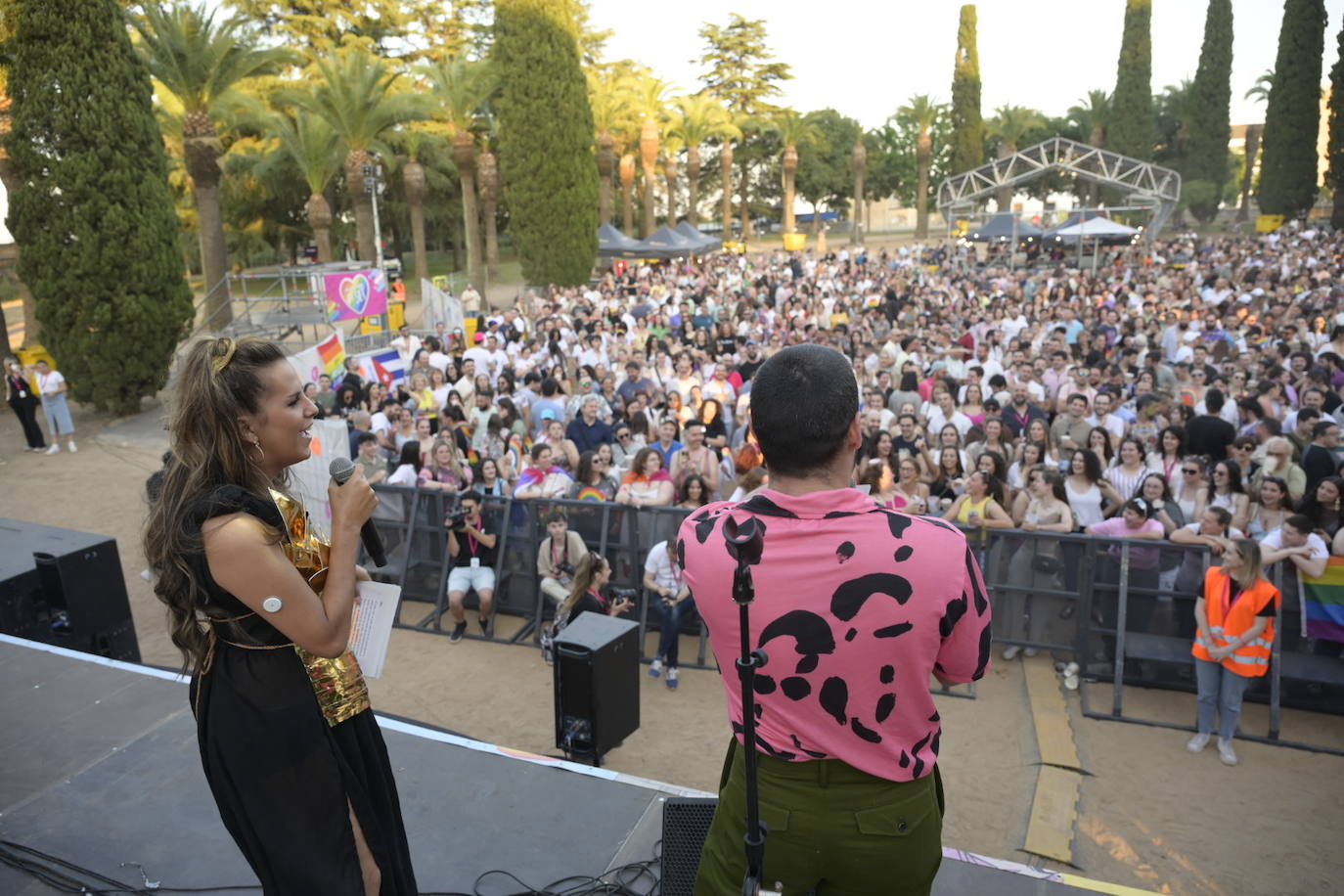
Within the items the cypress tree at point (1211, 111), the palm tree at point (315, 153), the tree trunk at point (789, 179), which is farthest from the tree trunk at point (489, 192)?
the cypress tree at point (1211, 111)

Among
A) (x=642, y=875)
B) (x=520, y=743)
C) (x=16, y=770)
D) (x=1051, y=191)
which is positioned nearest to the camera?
(x=642, y=875)

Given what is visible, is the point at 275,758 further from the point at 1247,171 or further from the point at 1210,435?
the point at 1247,171

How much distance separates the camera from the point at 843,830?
5.84 ft

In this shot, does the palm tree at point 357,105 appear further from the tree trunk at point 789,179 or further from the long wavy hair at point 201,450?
the tree trunk at point 789,179

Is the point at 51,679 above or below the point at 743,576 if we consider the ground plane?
below

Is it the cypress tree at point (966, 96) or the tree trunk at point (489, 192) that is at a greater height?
the cypress tree at point (966, 96)

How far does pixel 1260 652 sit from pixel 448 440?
6.89m

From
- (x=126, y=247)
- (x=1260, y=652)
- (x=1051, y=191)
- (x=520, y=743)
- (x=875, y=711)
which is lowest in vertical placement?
(x=520, y=743)

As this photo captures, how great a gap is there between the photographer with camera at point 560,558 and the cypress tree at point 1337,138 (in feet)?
121

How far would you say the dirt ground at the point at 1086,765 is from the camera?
15.9 feet

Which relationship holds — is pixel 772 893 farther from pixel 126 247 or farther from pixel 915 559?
pixel 126 247

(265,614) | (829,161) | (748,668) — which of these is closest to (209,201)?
(265,614)

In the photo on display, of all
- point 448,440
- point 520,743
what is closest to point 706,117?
point 448,440

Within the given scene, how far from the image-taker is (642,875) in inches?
137
